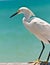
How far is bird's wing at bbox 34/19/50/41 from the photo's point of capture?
44.4 feet

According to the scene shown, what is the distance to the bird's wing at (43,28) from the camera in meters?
13.5

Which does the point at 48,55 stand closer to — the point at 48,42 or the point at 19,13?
the point at 48,42

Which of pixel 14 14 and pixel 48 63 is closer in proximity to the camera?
pixel 48 63

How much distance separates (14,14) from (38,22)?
1016 mm

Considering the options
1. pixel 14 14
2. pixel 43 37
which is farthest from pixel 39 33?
pixel 14 14

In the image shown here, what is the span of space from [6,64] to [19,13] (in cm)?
158

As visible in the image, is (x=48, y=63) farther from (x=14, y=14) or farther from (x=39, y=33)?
(x=14, y=14)

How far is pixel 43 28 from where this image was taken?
13625mm

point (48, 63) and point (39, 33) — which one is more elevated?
point (39, 33)

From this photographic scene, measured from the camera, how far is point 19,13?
14.1 metres

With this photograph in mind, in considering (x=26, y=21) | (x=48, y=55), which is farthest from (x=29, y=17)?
(x=48, y=55)

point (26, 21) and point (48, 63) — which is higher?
point (26, 21)

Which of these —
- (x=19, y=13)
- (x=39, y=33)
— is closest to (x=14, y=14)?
(x=19, y=13)

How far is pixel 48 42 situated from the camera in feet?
44.3
